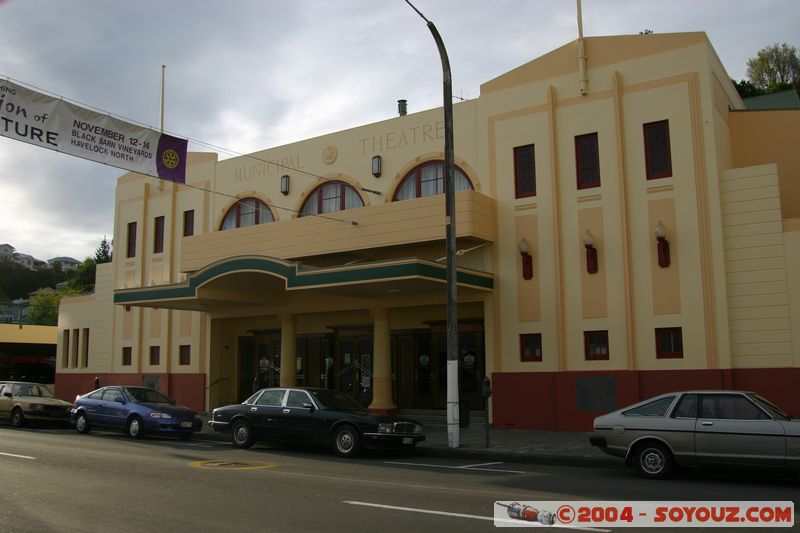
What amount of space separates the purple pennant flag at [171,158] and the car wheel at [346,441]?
6724 millimetres

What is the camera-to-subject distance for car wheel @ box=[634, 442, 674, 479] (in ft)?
38.5

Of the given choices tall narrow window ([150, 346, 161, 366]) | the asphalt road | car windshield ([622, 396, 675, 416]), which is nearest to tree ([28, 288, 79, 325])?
tall narrow window ([150, 346, 161, 366])

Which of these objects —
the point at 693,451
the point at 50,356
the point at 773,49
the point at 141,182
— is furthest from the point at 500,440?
the point at 773,49

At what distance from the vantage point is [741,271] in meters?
17.9

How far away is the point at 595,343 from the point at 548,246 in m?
2.91

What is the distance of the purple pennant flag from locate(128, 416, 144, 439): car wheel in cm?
652

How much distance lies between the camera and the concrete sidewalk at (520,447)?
1429 centimetres

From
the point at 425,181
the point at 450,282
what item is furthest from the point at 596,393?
the point at 425,181

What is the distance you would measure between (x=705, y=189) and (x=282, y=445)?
12.0m

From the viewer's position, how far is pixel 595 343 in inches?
774

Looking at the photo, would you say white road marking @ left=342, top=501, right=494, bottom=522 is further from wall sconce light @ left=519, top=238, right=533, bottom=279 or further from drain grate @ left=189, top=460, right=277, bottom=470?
wall sconce light @ left=519, top=238, right=533, bottom=279

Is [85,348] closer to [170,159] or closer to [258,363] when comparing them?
[258,363]

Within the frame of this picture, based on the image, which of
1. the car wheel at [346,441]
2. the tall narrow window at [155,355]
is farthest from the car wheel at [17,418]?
the car wheel at [346,441]

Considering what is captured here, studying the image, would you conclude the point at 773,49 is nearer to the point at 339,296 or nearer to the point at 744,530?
the point at 339,296
